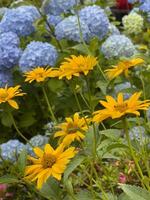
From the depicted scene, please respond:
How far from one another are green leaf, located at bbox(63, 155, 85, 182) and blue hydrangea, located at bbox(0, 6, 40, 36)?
4.42 ft

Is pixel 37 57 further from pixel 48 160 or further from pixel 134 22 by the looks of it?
pixel 48 160

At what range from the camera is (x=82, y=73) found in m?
1.29

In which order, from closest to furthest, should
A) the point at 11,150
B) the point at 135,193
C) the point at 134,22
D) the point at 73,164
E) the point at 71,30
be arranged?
the point at 135,193 < the point at 73,164 < the point at 11,150 < the point at 71,30 < the point at 134,22

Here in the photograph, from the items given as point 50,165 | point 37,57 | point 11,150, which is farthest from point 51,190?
point 37,57

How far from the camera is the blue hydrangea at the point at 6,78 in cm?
236

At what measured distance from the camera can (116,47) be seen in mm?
2375

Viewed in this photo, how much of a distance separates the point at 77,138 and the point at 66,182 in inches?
3.6

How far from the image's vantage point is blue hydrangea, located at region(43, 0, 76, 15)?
2.49 meters

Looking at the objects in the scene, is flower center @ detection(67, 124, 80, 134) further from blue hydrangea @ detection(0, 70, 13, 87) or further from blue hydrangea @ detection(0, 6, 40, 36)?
blue hydrangea @ detection(0, 6, 40, 36)

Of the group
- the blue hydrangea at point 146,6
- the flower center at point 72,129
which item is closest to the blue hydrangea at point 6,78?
the blue hydrangea at point 146,6

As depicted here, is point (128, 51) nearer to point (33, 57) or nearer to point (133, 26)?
point (33, 57)

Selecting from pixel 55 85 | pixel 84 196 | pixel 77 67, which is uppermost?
pixel 77 67

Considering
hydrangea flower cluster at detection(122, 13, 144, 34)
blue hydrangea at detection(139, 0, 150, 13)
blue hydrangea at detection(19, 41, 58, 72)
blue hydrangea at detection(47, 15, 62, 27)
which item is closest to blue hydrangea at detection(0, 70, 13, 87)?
blue hydrangea at detection(19, 41, 58, 72)

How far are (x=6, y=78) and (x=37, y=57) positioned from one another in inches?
6.6
